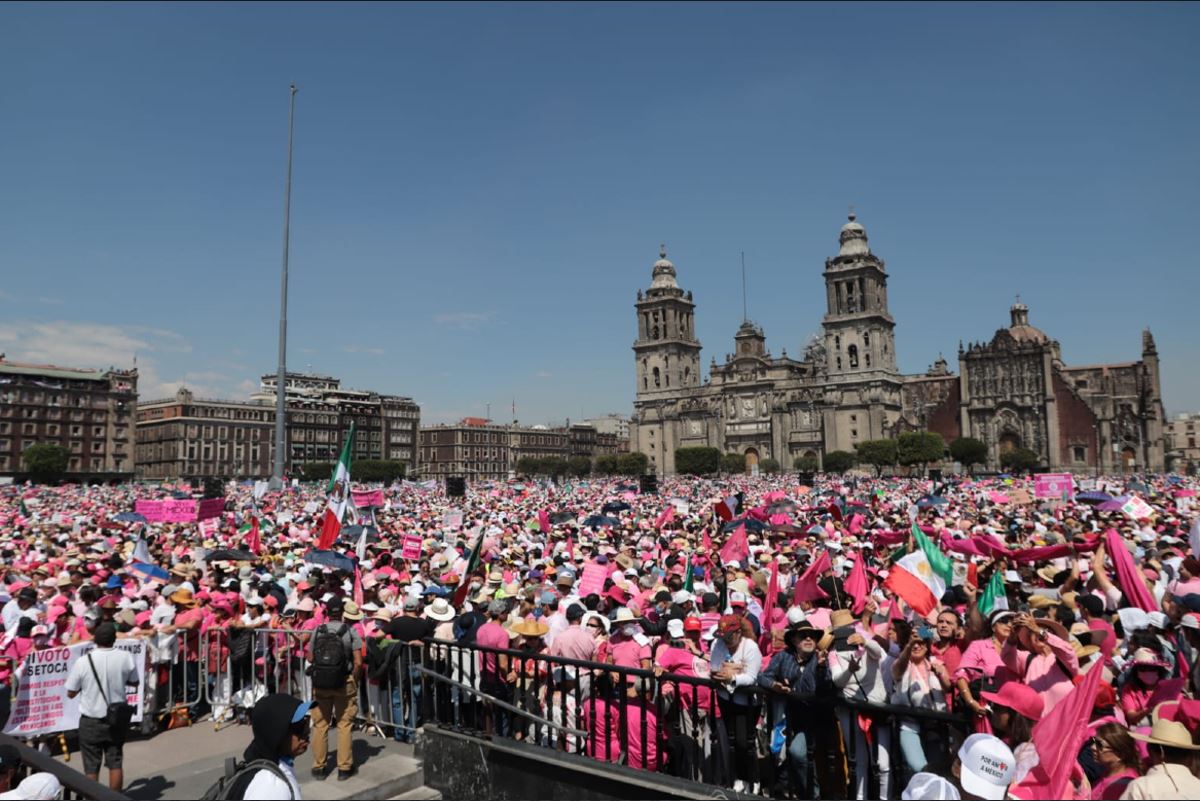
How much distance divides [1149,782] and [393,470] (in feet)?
328

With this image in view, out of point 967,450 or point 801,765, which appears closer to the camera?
point 801,765

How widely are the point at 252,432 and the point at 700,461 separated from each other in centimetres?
7015

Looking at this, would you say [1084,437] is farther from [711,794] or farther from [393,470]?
[711,794]

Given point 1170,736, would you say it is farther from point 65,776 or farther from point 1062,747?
point 65,776

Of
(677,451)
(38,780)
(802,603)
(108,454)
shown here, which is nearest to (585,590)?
(802,603)

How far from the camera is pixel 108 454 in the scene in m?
109

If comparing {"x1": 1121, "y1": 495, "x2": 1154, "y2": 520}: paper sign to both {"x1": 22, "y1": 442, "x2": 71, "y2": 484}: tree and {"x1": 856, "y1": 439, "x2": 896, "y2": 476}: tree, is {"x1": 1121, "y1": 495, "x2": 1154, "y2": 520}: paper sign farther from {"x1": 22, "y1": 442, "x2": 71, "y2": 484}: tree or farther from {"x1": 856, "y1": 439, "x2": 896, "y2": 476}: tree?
{"x1": 22, "y1": 442, "x2": 71, "y2": 484}: tree

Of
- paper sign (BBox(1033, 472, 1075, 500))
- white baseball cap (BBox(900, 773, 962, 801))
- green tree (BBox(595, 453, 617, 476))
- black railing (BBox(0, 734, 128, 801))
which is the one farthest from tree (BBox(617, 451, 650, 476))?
white baseball cap (BBox(900, 773, 962, 801))

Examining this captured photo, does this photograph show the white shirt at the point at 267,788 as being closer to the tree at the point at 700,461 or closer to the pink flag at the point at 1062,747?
the pink flag at the point at 1062,747

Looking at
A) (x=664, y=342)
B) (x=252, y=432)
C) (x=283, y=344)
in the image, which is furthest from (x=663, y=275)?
(x=283, y=344)

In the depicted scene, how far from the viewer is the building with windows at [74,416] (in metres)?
102

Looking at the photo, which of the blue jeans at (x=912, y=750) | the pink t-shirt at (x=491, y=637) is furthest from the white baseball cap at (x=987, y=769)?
the pink t-shirt at (x=491, y=637)

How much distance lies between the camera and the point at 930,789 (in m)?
3.91

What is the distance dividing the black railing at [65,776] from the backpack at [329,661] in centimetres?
207
